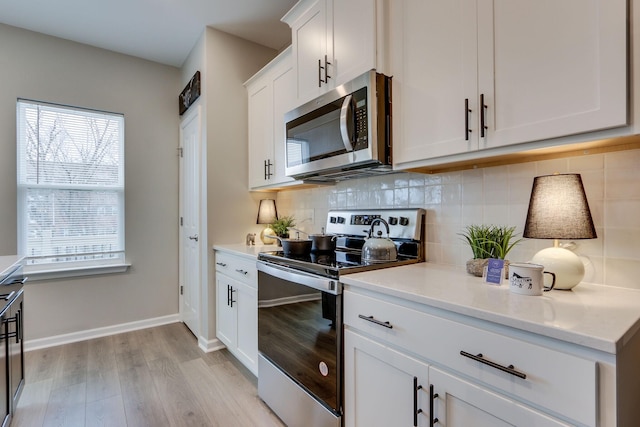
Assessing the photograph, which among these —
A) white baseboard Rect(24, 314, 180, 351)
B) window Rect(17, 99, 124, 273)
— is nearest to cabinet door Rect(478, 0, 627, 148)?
white baseboard Rect(24, 314, 180, 351)

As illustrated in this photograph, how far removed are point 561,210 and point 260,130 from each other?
87.7 inches

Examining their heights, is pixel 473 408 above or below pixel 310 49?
below

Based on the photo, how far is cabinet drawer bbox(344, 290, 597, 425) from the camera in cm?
73

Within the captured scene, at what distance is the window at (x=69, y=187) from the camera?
2.76 meters

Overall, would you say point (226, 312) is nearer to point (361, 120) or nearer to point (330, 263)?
point (330, 263)

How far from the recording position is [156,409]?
191 centimetres

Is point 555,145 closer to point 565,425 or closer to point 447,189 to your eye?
point 447,189

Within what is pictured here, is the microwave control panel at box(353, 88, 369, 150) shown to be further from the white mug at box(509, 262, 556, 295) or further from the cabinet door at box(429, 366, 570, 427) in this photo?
the cabinet door at box(429, 366, 570, 427)

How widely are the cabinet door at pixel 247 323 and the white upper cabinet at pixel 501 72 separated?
4.30 ft

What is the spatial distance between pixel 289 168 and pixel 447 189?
41.1 inches

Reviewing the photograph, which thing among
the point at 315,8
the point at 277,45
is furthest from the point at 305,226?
the point at 277,45

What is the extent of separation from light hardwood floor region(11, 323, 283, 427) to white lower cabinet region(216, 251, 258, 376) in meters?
0.19

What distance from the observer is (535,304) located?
94 cm

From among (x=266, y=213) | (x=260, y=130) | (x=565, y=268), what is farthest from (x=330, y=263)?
(x=260, y=130)
